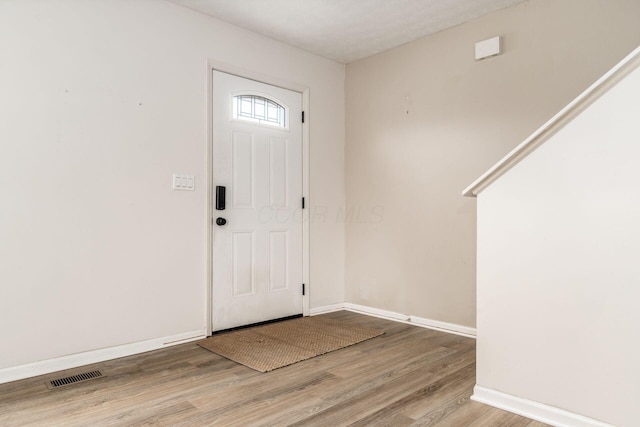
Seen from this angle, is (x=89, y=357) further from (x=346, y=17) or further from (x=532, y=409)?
(x=346, y=17)

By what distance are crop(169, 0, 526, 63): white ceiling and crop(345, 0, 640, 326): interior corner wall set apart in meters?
0.17

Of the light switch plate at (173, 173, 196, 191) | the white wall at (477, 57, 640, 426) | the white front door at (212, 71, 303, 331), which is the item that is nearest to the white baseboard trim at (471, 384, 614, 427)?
the white wall at (477, 57, 640, 426)

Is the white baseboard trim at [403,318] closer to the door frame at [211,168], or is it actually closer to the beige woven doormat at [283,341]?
the door frame at [211,168]

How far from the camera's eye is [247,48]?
3.79 metres

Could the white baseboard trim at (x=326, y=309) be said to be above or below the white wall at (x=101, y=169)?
below

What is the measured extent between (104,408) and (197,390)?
474mm

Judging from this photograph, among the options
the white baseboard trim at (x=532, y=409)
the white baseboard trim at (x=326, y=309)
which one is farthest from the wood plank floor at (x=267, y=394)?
the white baseboard trim at (x=326, y=309)

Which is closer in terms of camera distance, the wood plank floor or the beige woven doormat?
the wood plank floor

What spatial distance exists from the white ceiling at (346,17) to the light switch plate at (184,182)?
136 cm

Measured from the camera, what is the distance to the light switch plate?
3305mm

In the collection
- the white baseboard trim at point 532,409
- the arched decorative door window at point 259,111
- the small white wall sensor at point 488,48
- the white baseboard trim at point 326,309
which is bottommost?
the white baseboard trim at point 326,309

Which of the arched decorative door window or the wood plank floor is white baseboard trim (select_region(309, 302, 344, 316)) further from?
the arched decorative door window

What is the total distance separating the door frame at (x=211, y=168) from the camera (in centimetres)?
351

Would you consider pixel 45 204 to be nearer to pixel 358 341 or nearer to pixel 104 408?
pixel 104 408
